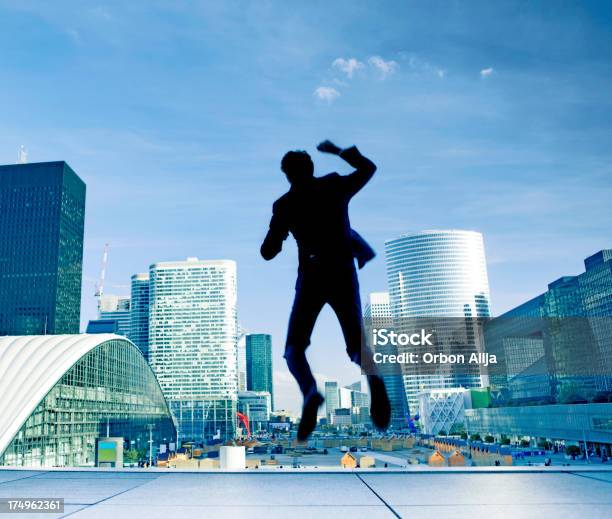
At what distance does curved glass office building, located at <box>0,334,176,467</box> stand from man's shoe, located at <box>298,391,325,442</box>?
5869 centimetres

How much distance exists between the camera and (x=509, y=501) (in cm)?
1243

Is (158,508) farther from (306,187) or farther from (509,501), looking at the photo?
(306,187)

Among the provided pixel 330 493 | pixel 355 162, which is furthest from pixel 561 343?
pixel 355 162

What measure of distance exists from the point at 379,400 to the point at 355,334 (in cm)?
90

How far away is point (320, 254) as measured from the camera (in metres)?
7.10

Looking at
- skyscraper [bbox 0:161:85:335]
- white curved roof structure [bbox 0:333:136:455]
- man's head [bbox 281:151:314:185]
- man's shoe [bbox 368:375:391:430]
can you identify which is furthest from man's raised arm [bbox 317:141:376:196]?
skyscraper [bbox 0:161:85:335]

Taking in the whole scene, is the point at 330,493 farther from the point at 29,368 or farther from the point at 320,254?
the point at 29,368

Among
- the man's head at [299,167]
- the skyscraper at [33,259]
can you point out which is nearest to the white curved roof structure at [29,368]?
A: the man's head at [299,167]

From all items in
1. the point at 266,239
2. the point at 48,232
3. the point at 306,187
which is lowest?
the point at 266,239

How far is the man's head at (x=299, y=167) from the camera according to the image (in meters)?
7.55

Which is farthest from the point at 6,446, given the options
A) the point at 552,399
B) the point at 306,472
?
the point at 552,399

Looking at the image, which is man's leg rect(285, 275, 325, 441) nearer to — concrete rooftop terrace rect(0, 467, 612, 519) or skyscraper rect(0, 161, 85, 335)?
concrete rooftop terrace rect(0, 467, 612, 519)

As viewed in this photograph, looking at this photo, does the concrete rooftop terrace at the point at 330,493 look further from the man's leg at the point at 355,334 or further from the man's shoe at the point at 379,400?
the man's leg at the point at 355,334

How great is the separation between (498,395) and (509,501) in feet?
478
